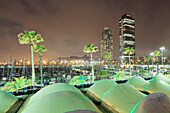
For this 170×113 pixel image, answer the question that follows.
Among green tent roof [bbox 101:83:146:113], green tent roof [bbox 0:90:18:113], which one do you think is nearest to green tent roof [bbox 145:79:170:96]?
green tent roof [bbox 101:83:146:113]

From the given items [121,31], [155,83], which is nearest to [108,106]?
[155,83]

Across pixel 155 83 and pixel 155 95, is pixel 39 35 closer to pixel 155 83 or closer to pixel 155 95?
pixel 155 95

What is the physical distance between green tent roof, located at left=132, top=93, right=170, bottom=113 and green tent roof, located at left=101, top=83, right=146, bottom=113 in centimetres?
166

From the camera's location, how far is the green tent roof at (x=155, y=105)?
453 cm

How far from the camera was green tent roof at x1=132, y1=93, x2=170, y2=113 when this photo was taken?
14.9ft

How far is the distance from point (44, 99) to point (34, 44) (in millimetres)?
14722

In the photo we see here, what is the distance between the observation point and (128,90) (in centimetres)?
788

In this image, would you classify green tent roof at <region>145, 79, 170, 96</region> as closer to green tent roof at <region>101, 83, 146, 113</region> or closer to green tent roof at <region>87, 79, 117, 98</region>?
green tent roof at <region>87, 79, 117, 98</region>

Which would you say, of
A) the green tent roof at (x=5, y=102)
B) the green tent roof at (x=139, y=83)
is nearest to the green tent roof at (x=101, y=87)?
the green tent roof at (x=139, y=83)

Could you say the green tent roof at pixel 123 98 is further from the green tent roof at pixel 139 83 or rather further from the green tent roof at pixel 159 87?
the green tent roof at pixel 139 83

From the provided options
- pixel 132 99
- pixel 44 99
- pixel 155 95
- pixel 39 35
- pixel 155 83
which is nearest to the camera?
pixel 44 99

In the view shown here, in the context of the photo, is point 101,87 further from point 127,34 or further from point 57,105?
point 127,34

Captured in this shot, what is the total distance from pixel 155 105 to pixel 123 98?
288cm

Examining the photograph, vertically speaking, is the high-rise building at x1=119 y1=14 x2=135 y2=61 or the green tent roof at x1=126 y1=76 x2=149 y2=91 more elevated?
the high-rise building at x1=119 y1=14 x2=135 y2=61
